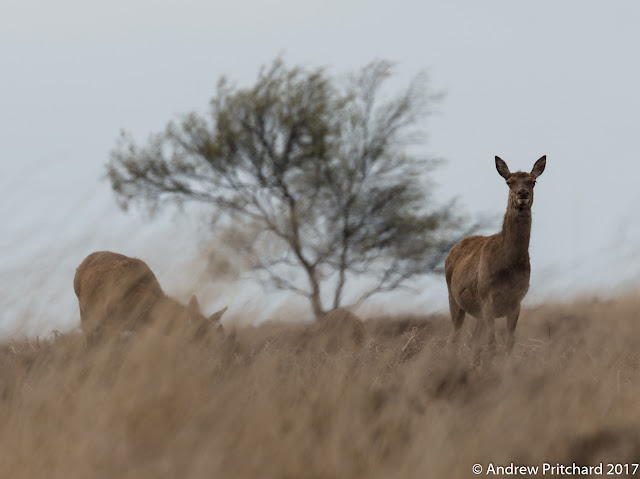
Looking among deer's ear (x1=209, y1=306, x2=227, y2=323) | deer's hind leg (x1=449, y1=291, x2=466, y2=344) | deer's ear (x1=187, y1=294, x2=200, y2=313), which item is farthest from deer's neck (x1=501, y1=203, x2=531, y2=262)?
deer's ear (x1=187, y1=294, x2=200, y2=313)

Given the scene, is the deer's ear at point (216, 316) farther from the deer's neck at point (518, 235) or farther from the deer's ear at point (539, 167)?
the deer's ear at point (539, 167)

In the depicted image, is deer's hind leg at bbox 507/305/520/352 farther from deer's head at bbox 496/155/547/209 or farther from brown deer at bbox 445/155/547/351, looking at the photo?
deer's head at bbox 496/155/547/209

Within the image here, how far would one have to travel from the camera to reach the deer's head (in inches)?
325

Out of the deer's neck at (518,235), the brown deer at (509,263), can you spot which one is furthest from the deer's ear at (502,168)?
the deer's neck at (518,235)

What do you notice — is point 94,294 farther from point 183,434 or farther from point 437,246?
point 437,246

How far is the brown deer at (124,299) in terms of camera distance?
4988 millimetres

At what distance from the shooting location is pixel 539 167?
9.05 meters

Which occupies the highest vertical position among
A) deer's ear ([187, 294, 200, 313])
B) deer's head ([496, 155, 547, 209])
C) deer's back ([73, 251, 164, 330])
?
deer's head ([496, 155, 547, 209])

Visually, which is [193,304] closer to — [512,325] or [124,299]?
[124,299]

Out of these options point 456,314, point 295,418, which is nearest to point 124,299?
point 295,418

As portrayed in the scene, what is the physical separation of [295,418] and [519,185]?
536cm

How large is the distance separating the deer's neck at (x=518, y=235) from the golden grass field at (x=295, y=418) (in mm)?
3353

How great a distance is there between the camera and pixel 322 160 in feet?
69.9

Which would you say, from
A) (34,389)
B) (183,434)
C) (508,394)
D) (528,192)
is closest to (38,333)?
(34,389)
